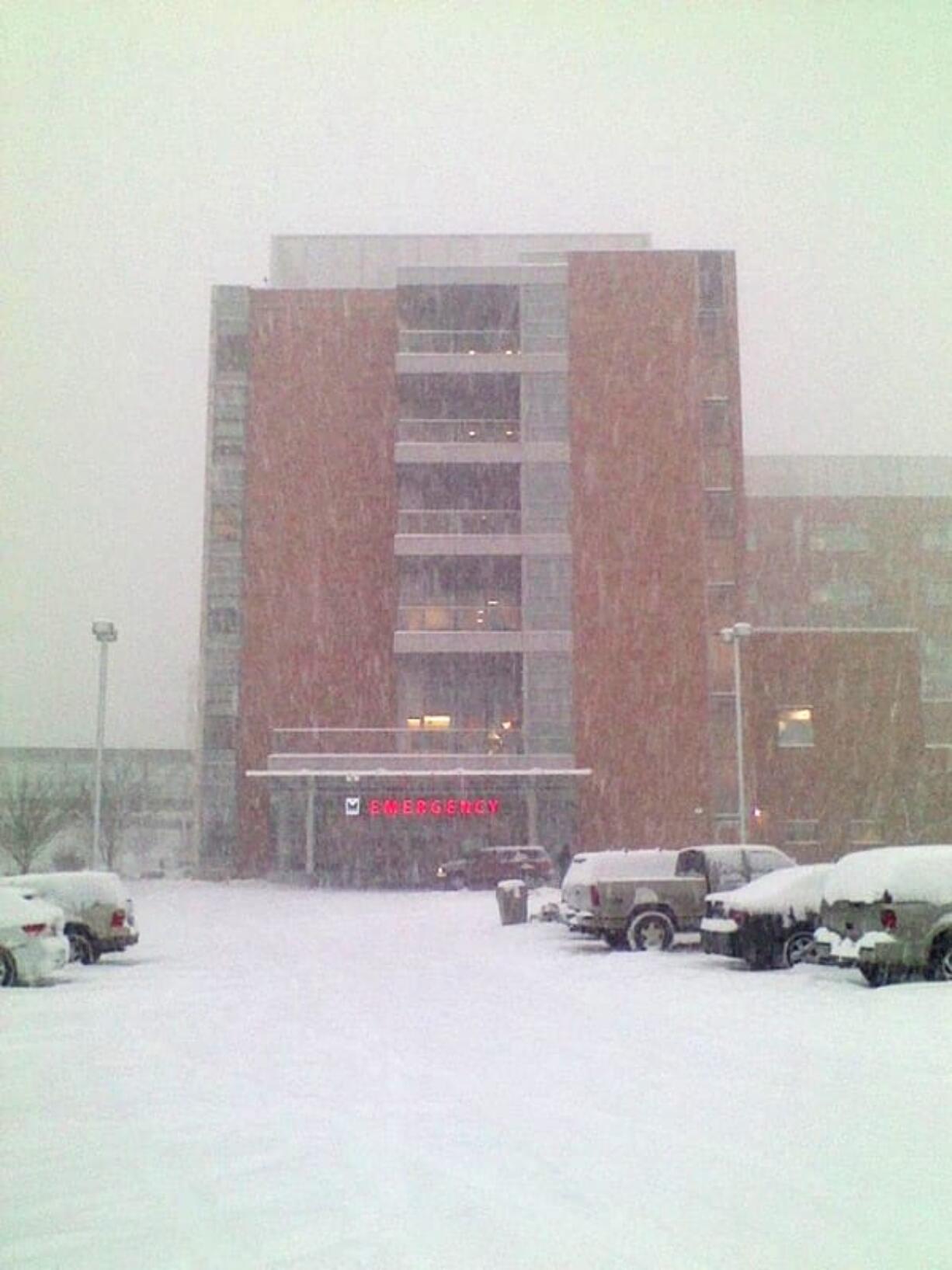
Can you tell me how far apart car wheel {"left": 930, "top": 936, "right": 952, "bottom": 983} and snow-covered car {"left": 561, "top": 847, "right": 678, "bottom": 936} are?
6.09m

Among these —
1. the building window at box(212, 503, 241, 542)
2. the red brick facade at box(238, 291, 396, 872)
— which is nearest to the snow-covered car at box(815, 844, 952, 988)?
the red brick facade at box(238, 291, 396, 872)

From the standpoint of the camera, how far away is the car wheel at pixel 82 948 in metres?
17.0

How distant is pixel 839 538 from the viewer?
75688 millimetres

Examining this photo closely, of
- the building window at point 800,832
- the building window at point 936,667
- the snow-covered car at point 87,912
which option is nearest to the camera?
the snow-covered car at point 87,912

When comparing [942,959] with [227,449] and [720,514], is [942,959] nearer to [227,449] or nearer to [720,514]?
[720,514]

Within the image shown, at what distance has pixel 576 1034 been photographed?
10578 mm

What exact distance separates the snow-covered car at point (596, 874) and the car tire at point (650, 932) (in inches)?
18.8

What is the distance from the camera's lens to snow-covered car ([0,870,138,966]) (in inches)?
670

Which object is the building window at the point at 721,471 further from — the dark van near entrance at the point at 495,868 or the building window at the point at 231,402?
the building window at the point at 231,402

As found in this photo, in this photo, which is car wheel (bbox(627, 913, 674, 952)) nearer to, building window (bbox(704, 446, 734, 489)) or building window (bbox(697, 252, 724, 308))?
building window (bbox(704, 446, 734, 489))

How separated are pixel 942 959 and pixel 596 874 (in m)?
6.59

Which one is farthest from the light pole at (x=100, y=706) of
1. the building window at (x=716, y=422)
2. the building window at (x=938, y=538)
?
the building window at (x=938, y=538)

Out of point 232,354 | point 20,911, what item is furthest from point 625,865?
point 232,354

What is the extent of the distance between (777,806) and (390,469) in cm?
1788
